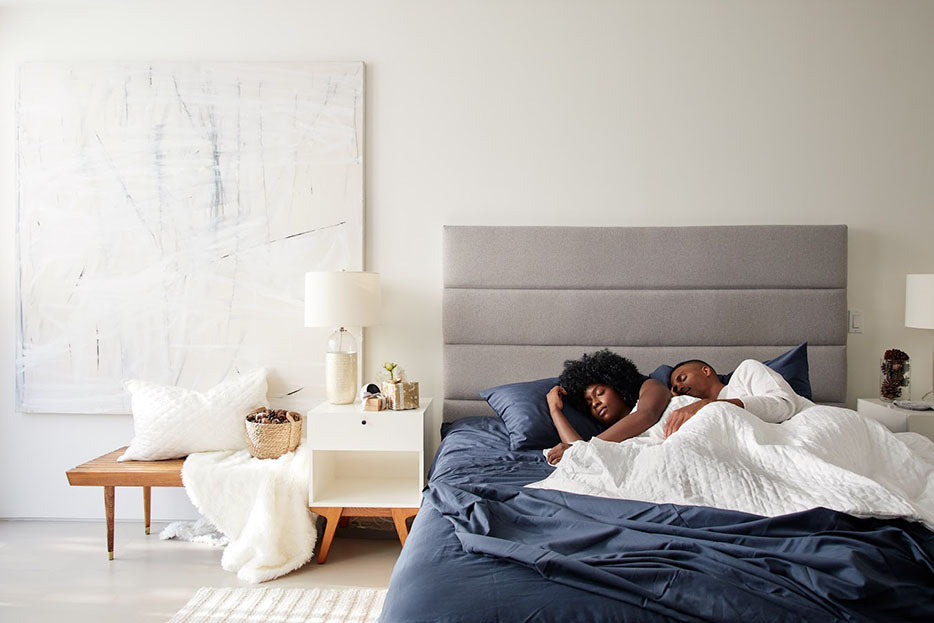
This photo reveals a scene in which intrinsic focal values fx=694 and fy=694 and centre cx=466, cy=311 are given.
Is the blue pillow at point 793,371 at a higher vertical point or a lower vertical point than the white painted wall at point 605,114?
lower

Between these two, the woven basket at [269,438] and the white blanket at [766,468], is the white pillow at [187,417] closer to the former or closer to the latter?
the woven basket at [269,438]

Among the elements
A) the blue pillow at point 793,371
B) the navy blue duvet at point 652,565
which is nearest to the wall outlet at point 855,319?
the blue pillow at point 793,371

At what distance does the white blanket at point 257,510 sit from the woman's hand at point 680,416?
151cm

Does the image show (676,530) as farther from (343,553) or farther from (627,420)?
(343,553)

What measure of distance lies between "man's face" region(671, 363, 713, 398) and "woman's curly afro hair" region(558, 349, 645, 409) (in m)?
0.14

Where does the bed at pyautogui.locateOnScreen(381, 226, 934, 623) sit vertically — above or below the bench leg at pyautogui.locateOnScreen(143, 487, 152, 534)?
above

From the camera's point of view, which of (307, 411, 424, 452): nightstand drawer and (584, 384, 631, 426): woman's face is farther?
(307, 411, 424, 452): nightstand drawer

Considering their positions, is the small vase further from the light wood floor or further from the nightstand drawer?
the light wood floor

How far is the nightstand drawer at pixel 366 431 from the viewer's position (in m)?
2.86

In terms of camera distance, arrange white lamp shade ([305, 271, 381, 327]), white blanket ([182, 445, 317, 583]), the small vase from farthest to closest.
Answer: the small vase, white lamp shade ([305, 271, 381, 327]), white blanket ([182, 445, 317, 583])

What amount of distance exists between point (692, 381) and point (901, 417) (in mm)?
951

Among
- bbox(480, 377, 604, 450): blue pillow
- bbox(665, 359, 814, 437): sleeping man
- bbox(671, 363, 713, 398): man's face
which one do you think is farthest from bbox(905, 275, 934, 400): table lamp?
bbox(480, 377, 604, 450): blue pillow

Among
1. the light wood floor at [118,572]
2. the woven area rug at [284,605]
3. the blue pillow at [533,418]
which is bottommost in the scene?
the light wood floor at [118,572]

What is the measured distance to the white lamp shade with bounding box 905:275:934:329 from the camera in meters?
2.93
